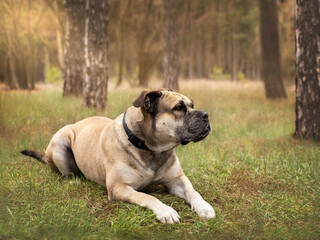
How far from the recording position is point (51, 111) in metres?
8.58

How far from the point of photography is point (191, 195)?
13.3 feet

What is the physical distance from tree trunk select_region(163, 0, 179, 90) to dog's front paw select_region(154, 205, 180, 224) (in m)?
11.2

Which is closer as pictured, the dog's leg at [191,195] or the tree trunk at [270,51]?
the dog's leg at [191,195]

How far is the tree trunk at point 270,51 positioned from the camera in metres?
13.7

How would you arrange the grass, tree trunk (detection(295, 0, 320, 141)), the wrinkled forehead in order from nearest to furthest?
the grass
the wrinkled forehead
tree trunk (detection(295, 0, 320, 141))

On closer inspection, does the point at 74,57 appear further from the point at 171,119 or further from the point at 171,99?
the point at 171,119

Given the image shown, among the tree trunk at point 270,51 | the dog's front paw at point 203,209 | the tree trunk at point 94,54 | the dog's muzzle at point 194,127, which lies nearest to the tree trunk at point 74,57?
the tree trunk at point 94,54

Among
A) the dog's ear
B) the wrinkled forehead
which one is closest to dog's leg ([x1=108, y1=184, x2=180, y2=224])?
the dog's ear

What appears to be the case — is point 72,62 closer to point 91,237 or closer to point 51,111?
point 51,111

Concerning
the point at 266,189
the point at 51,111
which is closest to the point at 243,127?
the point at 266,189

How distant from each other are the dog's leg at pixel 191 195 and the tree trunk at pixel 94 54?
17.2ft

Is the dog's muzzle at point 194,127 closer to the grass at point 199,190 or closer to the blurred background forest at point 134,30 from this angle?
the grass at point 199,190

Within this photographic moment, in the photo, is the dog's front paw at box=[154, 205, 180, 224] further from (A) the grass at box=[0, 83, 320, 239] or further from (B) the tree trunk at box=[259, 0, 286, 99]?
(B) the tree trunk at box=[259, 0, 286, 99]

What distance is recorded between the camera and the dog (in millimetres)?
3893
